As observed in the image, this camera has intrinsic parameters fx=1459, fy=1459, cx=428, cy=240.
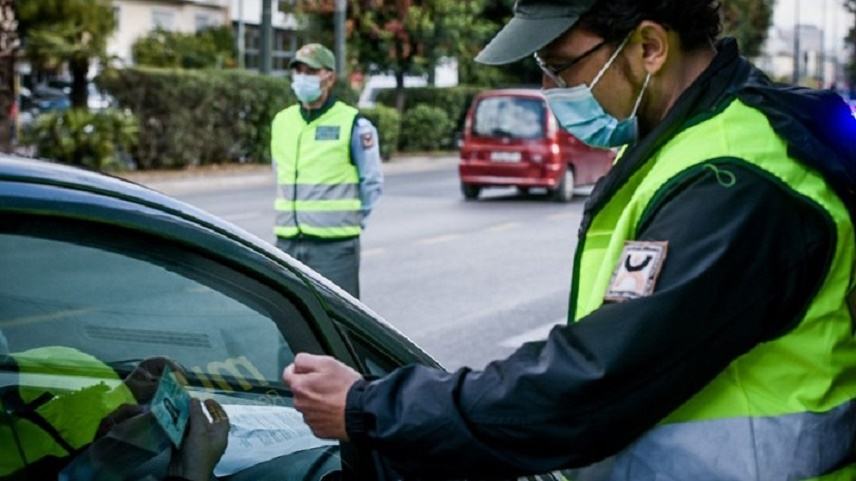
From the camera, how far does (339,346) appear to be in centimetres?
244

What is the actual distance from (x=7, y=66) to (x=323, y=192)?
15614 mm

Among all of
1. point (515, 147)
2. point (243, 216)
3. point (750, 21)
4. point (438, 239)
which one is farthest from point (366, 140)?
point (750, 21)

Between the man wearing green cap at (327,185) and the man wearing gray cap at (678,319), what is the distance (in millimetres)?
5100

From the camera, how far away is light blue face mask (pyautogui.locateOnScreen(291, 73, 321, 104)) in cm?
758

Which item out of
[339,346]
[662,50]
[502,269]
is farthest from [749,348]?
[502,269]

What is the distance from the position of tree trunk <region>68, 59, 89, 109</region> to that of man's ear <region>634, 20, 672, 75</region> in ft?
77.1

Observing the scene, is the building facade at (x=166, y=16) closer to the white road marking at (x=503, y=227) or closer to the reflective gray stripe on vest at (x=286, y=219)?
the white road marking at (x=503, y=227)

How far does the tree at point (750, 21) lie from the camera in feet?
203

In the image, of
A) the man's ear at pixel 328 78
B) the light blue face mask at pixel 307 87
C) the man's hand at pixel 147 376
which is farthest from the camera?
the man's ear at pixel 328 78

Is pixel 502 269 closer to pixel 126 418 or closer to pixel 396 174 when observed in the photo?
pixel 126 418

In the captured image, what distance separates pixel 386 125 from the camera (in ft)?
105

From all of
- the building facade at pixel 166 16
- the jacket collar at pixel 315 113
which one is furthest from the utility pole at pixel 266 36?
the jacket collar at pixel 315 113

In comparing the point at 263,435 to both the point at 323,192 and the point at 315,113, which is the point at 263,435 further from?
the point at 315,113

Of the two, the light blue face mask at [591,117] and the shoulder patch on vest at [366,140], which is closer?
the light blue face mask at [591,117]
